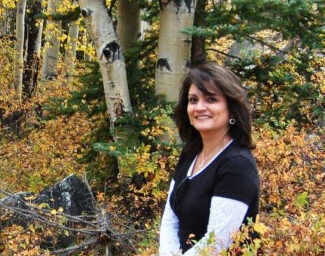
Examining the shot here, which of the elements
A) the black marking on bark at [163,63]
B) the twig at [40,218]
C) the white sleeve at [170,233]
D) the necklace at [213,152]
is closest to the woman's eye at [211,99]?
the necklace at [213,152]

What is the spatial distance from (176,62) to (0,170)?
150 inches

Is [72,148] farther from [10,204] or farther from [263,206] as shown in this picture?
[263,206]

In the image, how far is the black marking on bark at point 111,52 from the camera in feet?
20.4

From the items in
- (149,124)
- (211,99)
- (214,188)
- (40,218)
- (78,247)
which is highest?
(211,99)

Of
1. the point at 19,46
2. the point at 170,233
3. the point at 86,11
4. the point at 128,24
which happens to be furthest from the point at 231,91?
the point at 19,46

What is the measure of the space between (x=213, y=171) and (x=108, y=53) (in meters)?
4.05

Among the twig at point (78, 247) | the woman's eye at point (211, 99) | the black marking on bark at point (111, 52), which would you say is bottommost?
the twig at point (78, 247)

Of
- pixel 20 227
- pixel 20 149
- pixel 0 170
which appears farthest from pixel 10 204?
pixel 20 149

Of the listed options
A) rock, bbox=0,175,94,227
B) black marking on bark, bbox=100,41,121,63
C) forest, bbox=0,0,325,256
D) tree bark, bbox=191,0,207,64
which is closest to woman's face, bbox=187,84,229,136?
forest, bbox=0,0,325,256

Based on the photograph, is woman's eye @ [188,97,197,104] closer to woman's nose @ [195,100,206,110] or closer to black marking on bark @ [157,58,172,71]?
woman's nose @ [195,100,206,110]

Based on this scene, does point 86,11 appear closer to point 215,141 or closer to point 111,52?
point 111,52

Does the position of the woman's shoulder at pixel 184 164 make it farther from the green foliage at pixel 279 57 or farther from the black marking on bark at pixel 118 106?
the black marking on bark at pixel 118 106

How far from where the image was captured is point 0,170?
8.17 m

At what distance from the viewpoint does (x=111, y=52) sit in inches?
245
